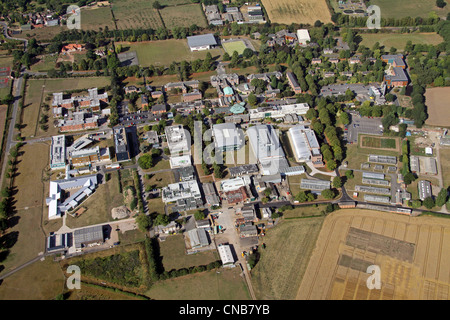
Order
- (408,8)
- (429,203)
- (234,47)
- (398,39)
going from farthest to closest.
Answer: (408,8) < (398,39) < (234,47) < (429,203)

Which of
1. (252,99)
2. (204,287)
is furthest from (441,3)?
(204,287)

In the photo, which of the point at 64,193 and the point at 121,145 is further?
the point at 121,145

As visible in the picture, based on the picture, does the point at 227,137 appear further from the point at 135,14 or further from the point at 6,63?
the point at 135,14

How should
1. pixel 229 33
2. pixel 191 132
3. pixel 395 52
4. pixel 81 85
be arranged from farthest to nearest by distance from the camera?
pixel 229 33 < pixel 395 52 < pixel 81 85 < pixel 191 132

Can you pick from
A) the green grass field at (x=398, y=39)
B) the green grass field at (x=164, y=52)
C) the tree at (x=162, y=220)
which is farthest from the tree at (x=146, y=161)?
the green grass field at (x=398, y=39)

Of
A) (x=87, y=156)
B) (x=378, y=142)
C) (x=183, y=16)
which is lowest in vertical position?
(x=378, y=142)

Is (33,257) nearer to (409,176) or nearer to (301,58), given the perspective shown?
(409,176)

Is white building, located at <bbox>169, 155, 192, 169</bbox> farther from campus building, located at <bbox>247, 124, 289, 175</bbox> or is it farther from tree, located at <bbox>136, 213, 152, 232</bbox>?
tree, located at <bbox>136, 213, 152, 232</bbox>

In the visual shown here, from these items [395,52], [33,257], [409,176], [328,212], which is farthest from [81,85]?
[395,52]
